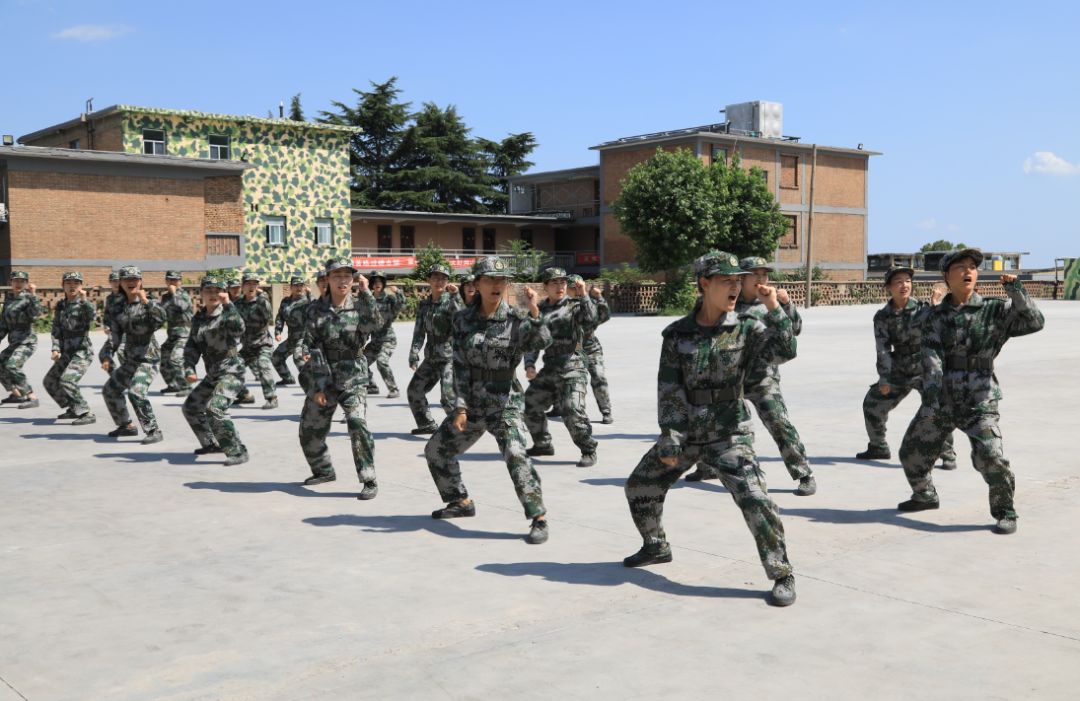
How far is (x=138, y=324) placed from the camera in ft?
38.8

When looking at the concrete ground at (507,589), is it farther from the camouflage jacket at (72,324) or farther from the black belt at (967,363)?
the camouflage jacket at (72,324)

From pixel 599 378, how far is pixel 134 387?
5.37 m

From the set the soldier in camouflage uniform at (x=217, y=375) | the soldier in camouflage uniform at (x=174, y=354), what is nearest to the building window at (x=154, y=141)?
the soldier in camouflage uniform at (x=174, y=354)

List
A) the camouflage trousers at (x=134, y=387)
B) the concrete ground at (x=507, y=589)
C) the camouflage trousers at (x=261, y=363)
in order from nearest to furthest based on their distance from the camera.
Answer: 1. the concrete ground at (x=507, y=589)
2. the camouflage trousers at (x=134, y=387)
3. the camouflage trousers at (x=261, y=363)

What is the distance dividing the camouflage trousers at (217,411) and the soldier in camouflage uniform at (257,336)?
4.20 m

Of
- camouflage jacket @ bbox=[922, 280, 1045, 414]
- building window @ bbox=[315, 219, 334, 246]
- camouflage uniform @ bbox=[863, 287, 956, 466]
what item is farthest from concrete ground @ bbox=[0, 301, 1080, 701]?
building window @ bbox=[315, 219, 334, 246]

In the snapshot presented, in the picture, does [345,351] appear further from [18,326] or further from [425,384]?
[18,326]

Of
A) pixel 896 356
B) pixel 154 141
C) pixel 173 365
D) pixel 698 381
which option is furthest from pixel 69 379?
pixel 154 141

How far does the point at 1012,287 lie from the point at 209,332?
7510 mm

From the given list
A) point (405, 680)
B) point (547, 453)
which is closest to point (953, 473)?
point (547, 453)

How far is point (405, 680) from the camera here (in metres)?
4.84

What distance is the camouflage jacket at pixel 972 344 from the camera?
752 cm

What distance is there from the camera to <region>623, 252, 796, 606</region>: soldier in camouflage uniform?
594 cm

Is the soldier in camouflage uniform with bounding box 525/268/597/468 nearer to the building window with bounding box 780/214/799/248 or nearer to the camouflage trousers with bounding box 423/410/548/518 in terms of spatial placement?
the camouflage trousers with bounding box 423/410/548/518
